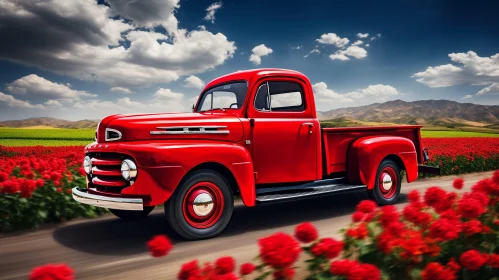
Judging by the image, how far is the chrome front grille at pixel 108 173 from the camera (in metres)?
4.13

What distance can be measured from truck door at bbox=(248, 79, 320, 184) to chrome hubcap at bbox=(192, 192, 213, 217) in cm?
80

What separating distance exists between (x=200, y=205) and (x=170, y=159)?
647 millimetres

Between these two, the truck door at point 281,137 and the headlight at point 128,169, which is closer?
the headlight at point 128,169

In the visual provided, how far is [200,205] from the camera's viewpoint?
424 cm

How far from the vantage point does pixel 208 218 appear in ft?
14.4

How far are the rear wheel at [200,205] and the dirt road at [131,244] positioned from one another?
0.15 metres

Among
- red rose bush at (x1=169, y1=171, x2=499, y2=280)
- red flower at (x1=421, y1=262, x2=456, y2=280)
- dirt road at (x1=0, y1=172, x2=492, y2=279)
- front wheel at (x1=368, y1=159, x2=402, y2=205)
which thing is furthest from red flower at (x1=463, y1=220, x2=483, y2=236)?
front wheel at (x1=368, y1=159, x2=402, y2=205)

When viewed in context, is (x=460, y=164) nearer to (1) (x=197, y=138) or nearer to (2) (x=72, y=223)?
(1) (x=197, y=138)

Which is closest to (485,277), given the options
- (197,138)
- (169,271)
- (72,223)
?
(169,271)

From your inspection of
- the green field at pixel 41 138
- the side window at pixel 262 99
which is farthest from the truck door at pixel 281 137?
the green field at pixel 41 138

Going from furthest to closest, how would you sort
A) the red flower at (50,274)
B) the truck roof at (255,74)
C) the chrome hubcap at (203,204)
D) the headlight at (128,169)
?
the truck roof at (255,74), the chrome hubcap at (203,204), the headlight at (128,169), the red flower at (50,274)

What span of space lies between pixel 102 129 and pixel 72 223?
164cm

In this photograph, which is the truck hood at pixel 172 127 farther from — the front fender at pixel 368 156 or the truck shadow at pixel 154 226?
the front fender at pixel 368 156

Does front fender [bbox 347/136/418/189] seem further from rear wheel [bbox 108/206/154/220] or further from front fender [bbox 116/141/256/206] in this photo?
rear wheel [bbox 108/206/154/220]
